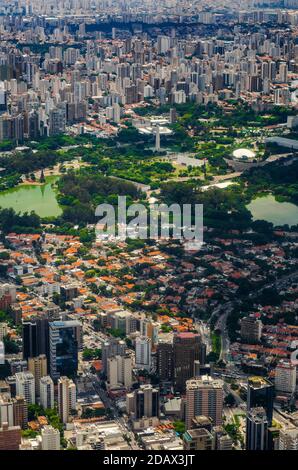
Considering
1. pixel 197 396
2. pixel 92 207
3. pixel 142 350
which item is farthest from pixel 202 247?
pixel 197 396

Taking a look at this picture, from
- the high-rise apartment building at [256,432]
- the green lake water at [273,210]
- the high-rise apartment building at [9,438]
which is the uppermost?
the high-rise apartment building at [9,438]

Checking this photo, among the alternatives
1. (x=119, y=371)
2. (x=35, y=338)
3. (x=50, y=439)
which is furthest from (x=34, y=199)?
(x=50, y=439)

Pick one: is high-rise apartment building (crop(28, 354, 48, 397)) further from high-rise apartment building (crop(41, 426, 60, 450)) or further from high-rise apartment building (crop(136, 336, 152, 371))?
high-rise apartment building (crop(41, 426, 60, 450))

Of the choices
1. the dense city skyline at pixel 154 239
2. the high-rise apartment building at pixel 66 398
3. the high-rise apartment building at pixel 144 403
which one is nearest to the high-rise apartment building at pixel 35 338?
the dense city skyline at pixel 154 239

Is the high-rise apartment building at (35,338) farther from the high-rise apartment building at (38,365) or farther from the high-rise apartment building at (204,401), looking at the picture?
the high-rise apartment building at (204,401)

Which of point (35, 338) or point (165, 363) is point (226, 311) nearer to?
point (165, 363)

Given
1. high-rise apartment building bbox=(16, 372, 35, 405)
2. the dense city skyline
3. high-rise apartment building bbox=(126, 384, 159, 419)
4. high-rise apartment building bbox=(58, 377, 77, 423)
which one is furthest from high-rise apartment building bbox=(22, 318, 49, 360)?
high-rise apartment building bbox=(126, 384, 159, 419)

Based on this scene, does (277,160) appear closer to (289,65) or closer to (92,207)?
(92,207)
